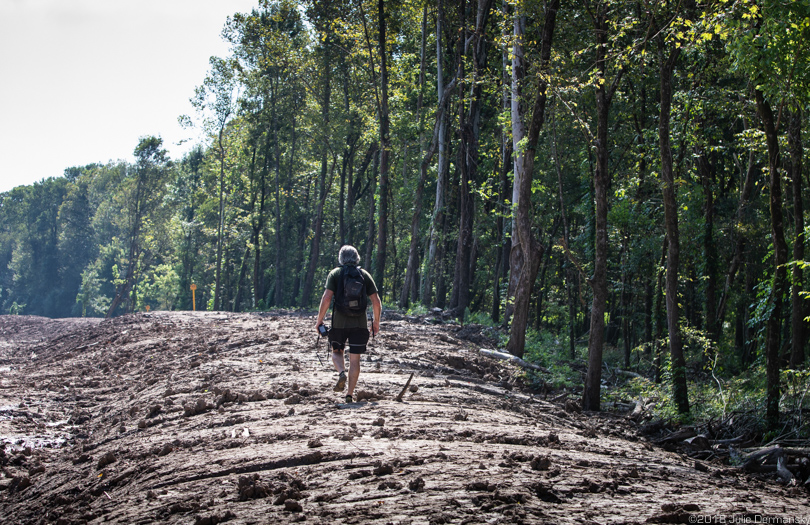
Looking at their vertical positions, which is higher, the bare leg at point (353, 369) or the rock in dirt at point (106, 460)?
the bare leg at point (353, 369)

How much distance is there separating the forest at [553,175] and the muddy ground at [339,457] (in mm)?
2967

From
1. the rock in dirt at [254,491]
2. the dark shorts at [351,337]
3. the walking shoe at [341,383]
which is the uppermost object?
the dark shorts at [351,337]

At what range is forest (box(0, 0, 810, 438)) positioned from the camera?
30.8ft

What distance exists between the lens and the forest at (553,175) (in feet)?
30.8

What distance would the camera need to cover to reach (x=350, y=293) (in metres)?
7.60

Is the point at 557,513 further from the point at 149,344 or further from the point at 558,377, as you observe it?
the point at 149,344

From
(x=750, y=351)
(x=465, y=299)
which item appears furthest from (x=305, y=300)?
(x=750, y=351)

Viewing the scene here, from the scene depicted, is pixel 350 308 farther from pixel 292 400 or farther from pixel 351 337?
pixel 292 400

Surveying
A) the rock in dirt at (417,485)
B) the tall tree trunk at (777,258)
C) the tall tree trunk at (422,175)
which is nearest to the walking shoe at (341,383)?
the rock in dirt at (417,485)

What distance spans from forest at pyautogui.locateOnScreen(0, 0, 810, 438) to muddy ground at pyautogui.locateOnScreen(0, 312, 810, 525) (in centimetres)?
297

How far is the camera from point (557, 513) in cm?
410

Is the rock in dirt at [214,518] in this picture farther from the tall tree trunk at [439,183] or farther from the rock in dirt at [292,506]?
the tall tree trunk at [439,183]

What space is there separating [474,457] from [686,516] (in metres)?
1.76

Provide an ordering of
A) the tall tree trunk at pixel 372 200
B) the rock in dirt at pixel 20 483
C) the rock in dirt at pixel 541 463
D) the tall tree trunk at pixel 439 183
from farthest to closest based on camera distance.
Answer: the tall tree trunk at pixel 372 200
the tall tree trunk at pixel 439 183
the rock in dirt at pixel 20 483
the rock in dirt at pixel 541 463
